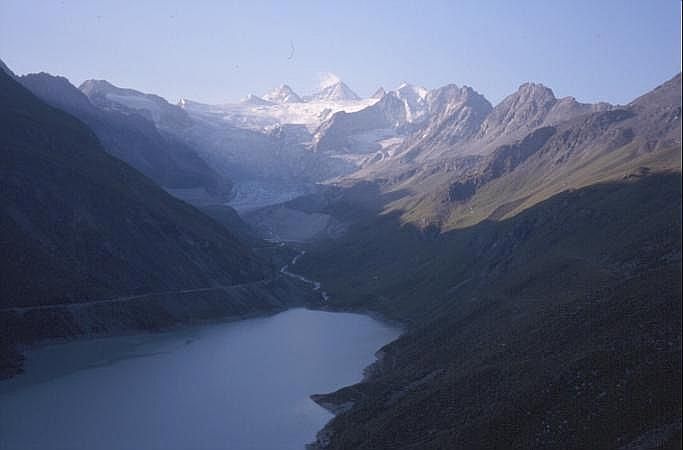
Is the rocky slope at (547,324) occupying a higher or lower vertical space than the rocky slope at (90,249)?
lower

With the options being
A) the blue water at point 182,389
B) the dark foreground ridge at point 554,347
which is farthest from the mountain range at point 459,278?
the blue water at point 182,389

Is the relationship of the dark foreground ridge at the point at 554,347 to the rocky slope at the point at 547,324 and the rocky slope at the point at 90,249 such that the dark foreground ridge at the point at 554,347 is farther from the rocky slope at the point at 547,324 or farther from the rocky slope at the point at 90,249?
the rocky slope at the point at 90,249

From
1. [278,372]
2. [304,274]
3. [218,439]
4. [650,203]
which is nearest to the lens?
[218,439]

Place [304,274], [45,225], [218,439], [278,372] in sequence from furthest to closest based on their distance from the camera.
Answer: [304,274]
[45,225]
[278,372]
[218,439]

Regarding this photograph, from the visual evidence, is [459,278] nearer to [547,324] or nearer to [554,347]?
[547,324]

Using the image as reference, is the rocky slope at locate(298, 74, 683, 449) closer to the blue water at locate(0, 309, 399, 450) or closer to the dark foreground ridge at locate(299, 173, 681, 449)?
the dark foreground ridge at locate(299, 173, 681, 449)

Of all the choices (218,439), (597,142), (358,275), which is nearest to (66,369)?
(218,439)

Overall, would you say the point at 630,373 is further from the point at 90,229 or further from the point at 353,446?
the point at 90,229

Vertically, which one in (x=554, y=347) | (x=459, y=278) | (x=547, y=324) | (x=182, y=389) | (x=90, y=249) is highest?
(x=90, y=249)

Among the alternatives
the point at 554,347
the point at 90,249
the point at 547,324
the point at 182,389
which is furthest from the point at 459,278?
the point at 554,347
